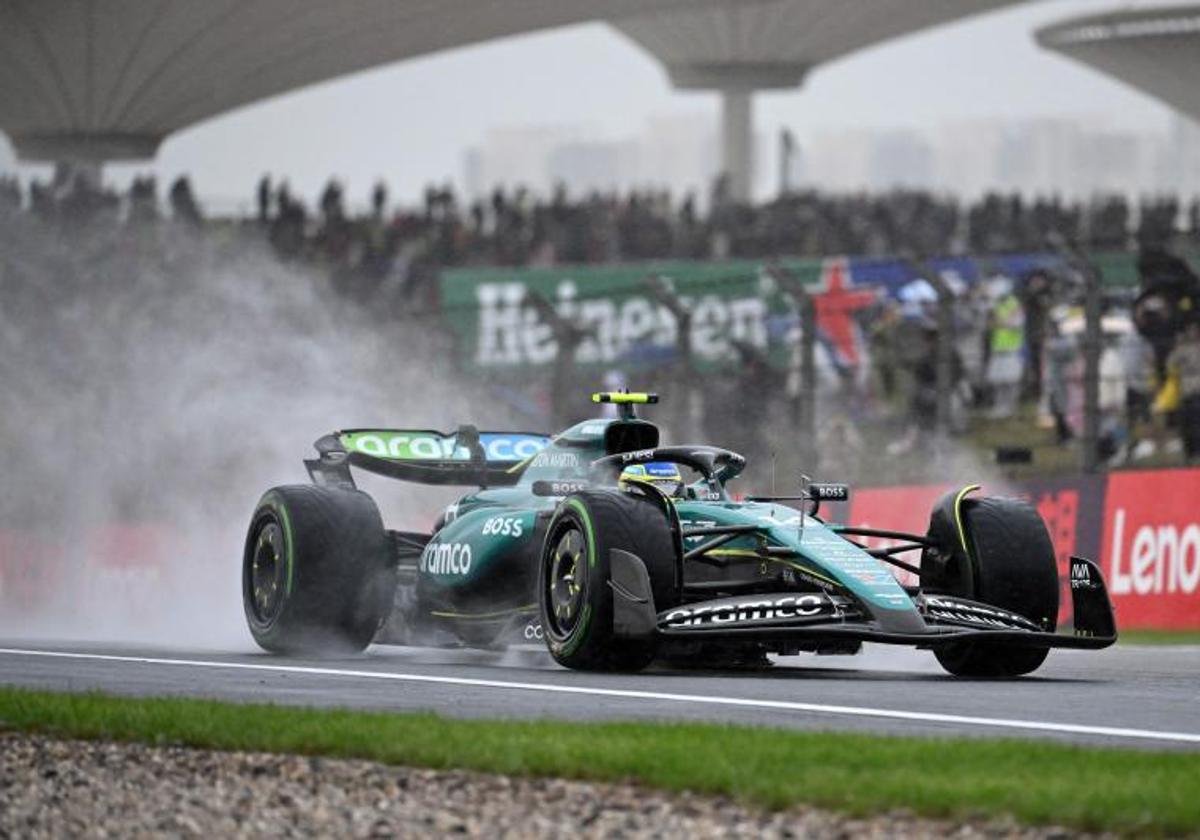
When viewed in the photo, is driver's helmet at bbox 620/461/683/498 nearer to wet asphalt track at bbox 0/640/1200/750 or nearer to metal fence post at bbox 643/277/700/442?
wet asphalt track at bbox 0/640/1200/750

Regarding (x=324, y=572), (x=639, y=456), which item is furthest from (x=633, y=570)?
(x=324, y=572)

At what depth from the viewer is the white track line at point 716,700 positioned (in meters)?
10.6

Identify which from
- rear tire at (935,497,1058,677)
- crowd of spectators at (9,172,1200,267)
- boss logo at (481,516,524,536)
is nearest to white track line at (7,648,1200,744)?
boss logo at (481,516,524,536)

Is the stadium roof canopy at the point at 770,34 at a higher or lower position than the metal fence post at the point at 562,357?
higher

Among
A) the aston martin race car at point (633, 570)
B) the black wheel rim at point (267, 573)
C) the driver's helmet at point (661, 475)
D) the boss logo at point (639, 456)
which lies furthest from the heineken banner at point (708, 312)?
the driver's helmet at point (661, 475)

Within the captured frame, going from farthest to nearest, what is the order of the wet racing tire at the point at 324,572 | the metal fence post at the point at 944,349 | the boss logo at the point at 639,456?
the metal fence post at the point at 944,349 → the wet racing tire at the point at 324,572 → the boss logo at the point at 639,456

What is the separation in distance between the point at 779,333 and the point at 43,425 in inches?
295

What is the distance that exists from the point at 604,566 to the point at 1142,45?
148 ft

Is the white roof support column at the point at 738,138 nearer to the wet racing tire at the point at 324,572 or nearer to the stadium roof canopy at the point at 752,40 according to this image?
the stadium roof canopy at the point at 752,40

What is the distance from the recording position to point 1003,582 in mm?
13875

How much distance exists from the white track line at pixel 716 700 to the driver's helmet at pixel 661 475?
1802 mm

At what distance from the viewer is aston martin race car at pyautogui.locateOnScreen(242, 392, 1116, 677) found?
13016 mm

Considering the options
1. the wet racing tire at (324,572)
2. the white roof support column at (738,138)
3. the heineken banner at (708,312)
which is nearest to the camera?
the wet racing tire at (324,572)

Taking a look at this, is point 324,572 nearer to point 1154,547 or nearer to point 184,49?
point 1154,547
